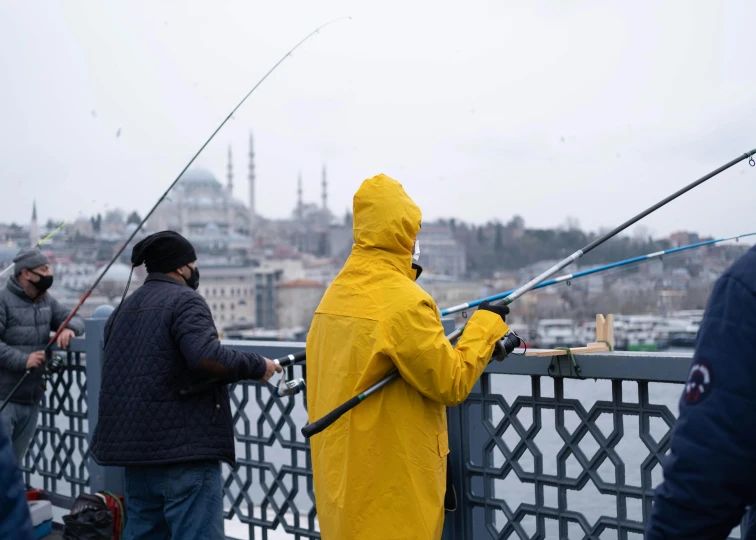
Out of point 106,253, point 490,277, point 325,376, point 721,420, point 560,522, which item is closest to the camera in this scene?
point 721,420

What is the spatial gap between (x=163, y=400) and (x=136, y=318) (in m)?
0.30

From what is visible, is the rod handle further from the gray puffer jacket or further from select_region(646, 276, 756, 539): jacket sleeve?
the gray puffer jacket

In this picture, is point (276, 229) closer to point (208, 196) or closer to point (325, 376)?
point (208, 196)

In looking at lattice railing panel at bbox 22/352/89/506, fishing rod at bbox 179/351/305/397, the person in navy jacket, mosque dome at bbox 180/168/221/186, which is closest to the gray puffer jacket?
lattice railing panel at bbox 22/352/89/506

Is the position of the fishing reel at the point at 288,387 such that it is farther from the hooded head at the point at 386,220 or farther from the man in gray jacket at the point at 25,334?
the man in gray jacket at the point at 25,334

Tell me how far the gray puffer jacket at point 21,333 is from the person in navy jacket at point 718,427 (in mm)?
4041

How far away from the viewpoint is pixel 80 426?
4.87 m

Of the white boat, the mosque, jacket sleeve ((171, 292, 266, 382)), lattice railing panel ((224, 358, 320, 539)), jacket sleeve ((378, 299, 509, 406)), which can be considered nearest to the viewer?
jacket sleeve ((378, 299, 509, 406))

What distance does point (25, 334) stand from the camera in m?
4.73

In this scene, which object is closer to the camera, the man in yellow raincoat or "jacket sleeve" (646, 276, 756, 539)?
"jacket sleeve" (646, 276, 756, 539)

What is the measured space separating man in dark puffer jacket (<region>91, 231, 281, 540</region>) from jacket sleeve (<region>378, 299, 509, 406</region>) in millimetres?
861

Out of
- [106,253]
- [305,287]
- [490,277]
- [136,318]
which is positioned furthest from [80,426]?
[305,287]

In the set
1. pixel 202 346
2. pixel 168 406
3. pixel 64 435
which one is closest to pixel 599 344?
pixel 202 346

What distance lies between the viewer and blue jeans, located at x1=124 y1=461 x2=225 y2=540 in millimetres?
3008
